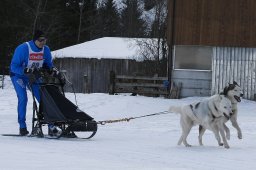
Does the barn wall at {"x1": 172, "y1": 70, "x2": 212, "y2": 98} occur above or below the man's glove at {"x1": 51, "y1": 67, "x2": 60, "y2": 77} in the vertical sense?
below

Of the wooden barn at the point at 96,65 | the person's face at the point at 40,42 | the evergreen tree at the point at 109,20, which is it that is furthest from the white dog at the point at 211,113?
the evergreen tree at the point at 109,20

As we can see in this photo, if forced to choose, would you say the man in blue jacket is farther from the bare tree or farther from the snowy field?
the bare tree

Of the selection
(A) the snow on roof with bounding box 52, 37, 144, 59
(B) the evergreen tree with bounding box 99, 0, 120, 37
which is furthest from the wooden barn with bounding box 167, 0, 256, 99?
(B) the evergreen tree with bounding box 99, 0, 120, 37

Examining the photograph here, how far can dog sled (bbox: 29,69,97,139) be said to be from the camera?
30.5ft

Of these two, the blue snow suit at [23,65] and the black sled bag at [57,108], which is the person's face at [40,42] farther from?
the black sled bag at [57,108]

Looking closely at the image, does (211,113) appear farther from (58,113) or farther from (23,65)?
(23,65)

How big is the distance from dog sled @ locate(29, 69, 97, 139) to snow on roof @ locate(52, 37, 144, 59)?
22545mm

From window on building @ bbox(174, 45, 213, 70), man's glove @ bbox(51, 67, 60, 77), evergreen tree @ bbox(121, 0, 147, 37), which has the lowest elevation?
man's glove @ bbox(51, 67, 60, 77)

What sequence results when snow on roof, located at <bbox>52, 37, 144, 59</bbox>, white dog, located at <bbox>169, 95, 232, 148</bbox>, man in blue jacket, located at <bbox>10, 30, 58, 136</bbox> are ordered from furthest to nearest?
snow on roof, located at <bbox>52, 37, 144, 59</bbox> → man in blue jacket, located at <bbox>10, 30, 58, 136</bbox> → white dog, located at <bbox>169, 95, 232, 148</bbox>

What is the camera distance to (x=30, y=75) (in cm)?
960

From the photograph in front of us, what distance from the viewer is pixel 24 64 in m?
9.82

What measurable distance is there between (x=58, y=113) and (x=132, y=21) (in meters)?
45.7

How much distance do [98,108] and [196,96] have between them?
6.66 metres

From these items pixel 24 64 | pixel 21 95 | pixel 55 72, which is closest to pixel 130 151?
pixel 55 72
